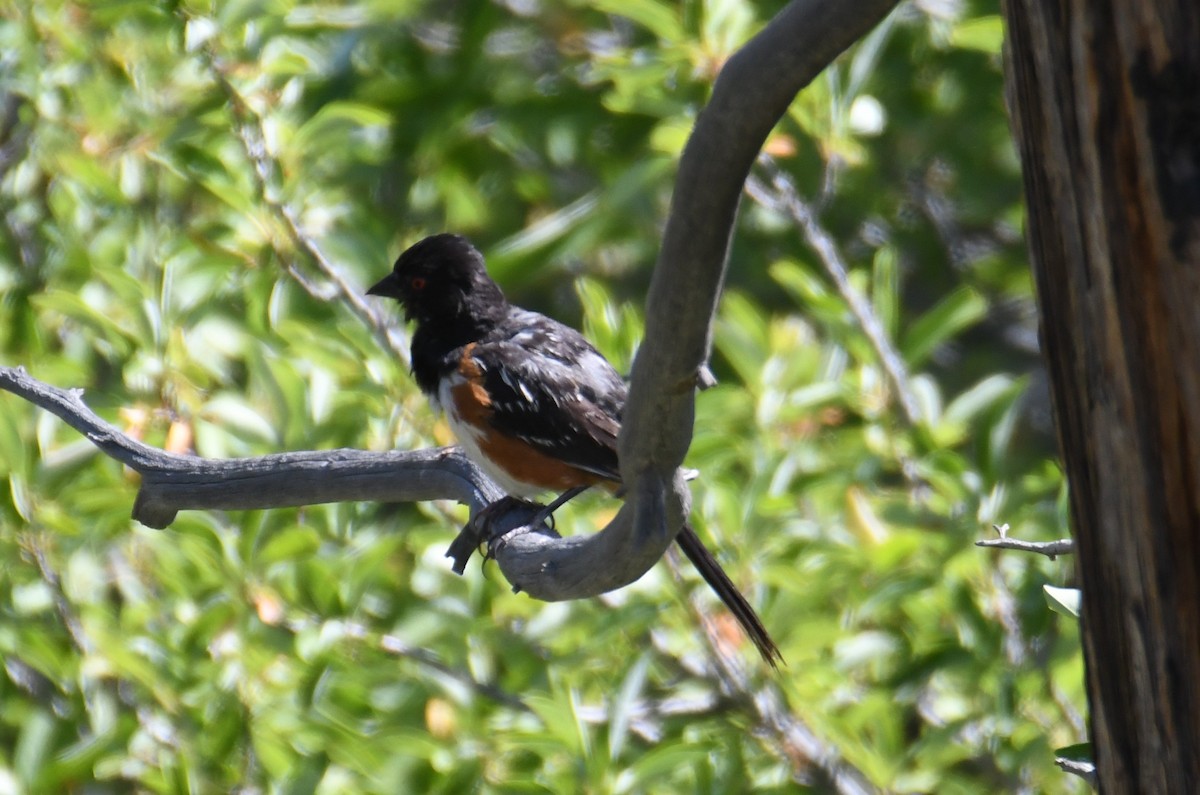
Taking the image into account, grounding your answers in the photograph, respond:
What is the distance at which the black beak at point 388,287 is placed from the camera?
3.83 m

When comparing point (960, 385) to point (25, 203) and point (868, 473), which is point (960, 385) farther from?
point (25, 203)

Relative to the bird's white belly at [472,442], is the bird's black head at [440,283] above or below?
above

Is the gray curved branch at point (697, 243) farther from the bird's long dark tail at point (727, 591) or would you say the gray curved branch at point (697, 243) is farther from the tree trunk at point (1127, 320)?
the bird's long dark tail at point (727, 591)

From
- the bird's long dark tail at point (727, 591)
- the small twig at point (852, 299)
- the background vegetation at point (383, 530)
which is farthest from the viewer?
the small twig at point (852, 299)

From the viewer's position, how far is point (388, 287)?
3852 millimetres

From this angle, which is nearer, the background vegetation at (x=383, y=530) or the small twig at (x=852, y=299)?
the background vegetation at (x=383, y=530)

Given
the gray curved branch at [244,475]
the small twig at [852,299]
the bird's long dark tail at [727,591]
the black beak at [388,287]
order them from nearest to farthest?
the gray curved branch at [244,475], the bird's long dark tail at [727,591], the small twig at [852,299], the black beak at [388,287]

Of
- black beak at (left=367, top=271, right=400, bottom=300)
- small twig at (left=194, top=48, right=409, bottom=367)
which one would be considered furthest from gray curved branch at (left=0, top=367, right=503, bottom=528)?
black beak at (left=367, top=271, right=400, bottom=300)

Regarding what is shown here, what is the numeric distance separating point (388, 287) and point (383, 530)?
0.71m

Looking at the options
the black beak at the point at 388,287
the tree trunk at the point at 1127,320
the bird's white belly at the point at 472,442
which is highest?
the black beak at the point at 388,287

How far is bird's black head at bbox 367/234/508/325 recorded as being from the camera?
12.6 feet

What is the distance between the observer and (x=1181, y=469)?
4.09 feet

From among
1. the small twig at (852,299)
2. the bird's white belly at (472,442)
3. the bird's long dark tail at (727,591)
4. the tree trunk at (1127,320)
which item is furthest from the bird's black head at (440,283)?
the tree trunk at (1127,320)

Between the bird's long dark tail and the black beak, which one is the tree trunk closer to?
the bird's long dark tail
